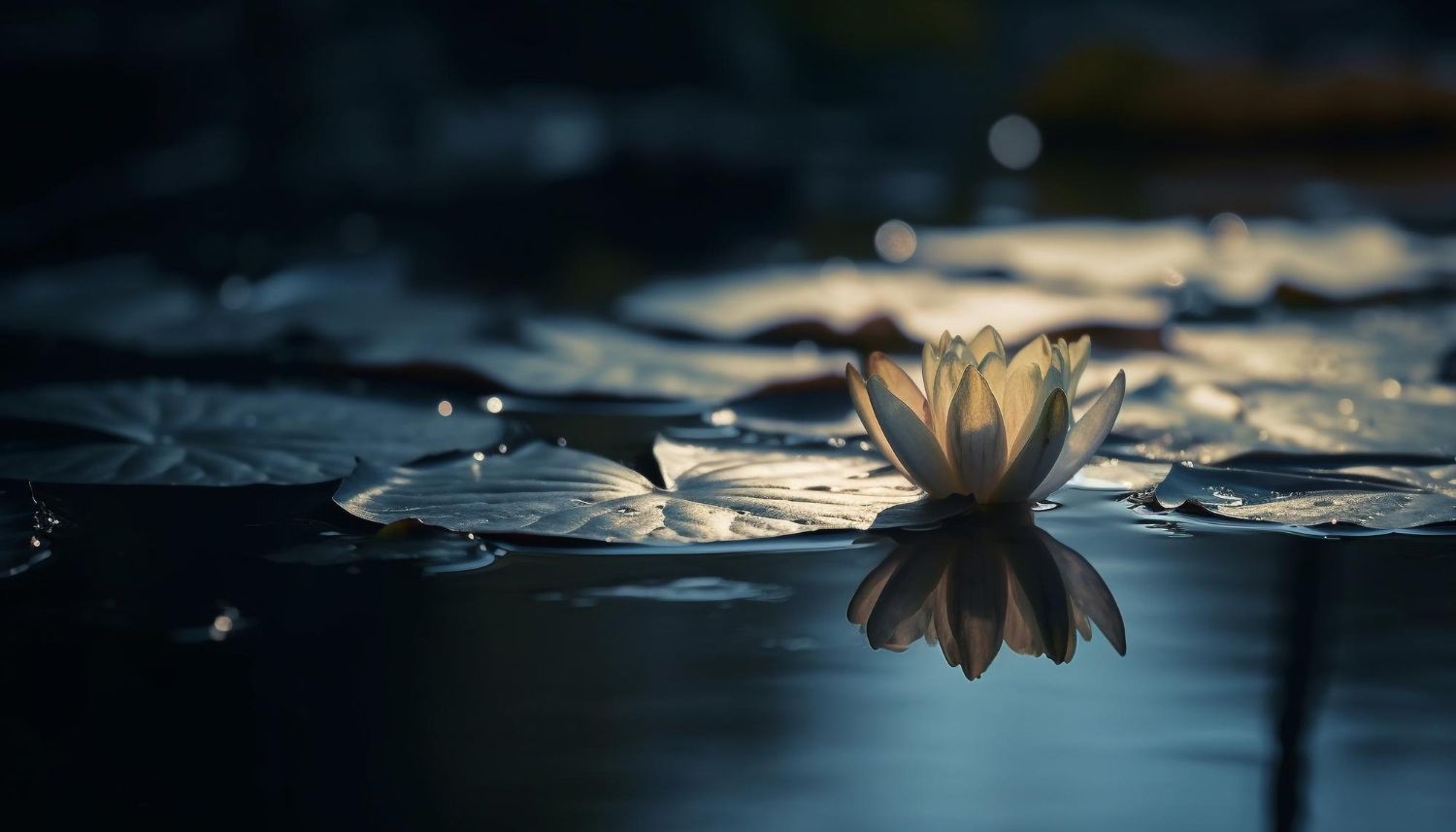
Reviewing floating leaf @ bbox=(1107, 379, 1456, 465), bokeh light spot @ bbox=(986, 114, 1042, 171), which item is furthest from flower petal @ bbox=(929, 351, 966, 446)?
bokeh light spot @ bbox=(986, 114, 1042, 171)

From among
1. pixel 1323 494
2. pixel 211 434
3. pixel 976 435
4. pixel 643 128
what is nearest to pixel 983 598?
pixel 976 435

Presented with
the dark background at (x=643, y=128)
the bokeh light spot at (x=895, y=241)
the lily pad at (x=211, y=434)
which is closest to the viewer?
the lily pad at (x=211, y=434)

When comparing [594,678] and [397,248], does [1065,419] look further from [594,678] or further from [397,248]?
[397,248]

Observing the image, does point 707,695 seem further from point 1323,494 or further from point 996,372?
point 1323,494

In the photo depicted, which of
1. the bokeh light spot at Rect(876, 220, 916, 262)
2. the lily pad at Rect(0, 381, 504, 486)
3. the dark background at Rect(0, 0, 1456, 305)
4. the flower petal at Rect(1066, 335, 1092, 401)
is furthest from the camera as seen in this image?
the dark background at Rect(0, 0, 1456, 305)

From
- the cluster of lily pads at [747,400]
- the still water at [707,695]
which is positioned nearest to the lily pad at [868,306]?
the cluster of lily pads at [747,400]

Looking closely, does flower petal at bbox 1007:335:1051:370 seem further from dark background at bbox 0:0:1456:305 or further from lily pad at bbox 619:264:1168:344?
dark background at bbox 0:0:1456:305

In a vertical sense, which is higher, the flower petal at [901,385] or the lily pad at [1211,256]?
the lily pad at [1211,256]

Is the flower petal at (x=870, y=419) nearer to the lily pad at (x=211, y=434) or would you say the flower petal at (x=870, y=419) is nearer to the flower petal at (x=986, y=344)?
the flower petal at (x=986, y=344)
